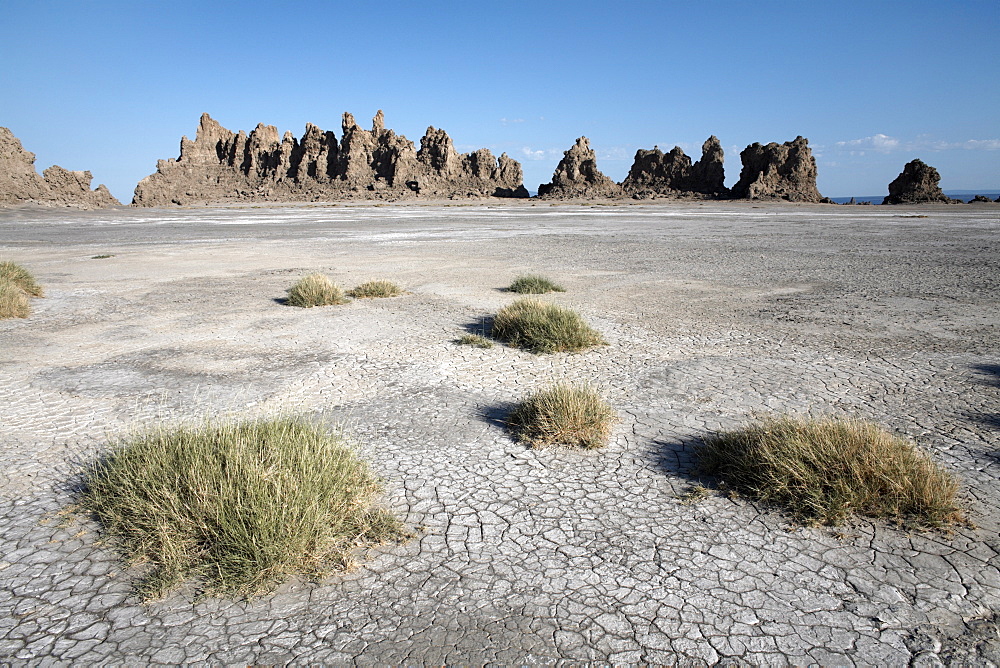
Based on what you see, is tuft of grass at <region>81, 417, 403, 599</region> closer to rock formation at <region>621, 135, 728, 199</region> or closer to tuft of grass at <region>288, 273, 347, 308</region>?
tuft of grass at <region>288, 273, 347, 308</region>

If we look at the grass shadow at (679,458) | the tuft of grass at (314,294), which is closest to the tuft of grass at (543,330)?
the grass shadow at (679,458)

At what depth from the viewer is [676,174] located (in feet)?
374

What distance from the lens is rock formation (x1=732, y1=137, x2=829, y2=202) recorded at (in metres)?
95.9

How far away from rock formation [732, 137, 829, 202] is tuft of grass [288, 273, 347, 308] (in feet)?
318

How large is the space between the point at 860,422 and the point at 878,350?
3.74 meters

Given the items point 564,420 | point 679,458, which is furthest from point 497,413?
point 679,458

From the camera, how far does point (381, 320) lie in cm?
949

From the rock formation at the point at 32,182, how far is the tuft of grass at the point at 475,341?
9739cm

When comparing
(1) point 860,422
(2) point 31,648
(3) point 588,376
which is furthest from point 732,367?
(2) point 31,648

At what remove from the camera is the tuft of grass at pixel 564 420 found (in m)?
4.68

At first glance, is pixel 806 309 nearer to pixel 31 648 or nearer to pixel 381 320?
pixel 381 320

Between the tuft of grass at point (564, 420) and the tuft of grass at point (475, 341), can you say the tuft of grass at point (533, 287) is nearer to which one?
the tuft of grass at point (475, 341)

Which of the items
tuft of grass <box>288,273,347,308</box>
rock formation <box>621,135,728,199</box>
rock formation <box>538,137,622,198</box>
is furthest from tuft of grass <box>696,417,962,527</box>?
rock formation <box>538,137,622,198</box>

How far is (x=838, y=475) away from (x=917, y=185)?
323ft
